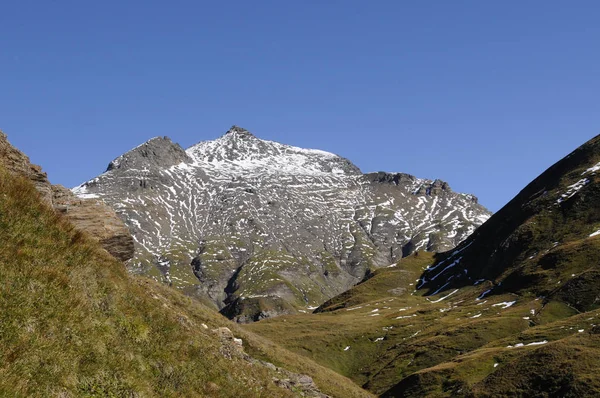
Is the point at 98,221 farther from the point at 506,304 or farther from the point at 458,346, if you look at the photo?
the point at 506,304

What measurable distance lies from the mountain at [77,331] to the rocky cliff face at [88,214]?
8902 mm

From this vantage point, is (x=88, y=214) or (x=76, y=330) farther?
(x=88, y=214)

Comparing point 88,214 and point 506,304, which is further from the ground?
point 88,214

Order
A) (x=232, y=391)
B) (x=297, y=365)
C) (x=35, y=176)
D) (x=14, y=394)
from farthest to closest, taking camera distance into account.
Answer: (x=297, y=365) → (x=35, y=176) → (x=232, y=391) → (x=14, y=394)

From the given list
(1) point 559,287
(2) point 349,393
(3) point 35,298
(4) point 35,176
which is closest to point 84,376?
(3) point 35,298

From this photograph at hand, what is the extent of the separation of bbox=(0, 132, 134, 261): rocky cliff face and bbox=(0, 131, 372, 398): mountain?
8.90 meters

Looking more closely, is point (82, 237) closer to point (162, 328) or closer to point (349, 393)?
point (162, 328)

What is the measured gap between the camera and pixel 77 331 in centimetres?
1363

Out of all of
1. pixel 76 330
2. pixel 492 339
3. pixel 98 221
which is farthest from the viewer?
pixel 492 339

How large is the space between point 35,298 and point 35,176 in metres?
18.0

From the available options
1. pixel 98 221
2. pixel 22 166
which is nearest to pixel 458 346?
pixel 98 221

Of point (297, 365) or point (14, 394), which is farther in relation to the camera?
point (297, 365)

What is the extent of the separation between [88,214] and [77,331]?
20.7m

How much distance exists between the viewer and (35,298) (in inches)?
521
